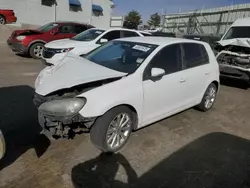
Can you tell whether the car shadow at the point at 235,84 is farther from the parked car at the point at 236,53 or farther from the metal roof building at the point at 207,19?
the metal roof building at the point at 207,19

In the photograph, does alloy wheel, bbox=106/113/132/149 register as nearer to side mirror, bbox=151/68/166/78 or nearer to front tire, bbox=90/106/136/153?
front tire, bbox=90/106/136/153

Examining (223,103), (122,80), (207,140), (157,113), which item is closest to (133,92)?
(122,80)

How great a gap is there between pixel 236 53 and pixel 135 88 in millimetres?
5880

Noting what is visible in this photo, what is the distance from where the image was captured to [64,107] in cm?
334

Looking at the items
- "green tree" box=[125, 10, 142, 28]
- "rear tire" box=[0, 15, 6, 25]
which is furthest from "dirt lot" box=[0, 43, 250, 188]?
"green tree" box=[125, 10, 142, 28]

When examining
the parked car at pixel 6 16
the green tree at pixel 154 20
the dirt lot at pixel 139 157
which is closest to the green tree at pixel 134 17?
the green tree at pixel 154 20

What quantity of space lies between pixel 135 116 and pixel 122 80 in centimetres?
62

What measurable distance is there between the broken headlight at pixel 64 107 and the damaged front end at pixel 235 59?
6378mm

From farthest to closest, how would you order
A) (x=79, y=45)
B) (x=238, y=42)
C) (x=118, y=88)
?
1. (x=79, y=45)
2. (x=238, y=42)
3. (x=118, y=88)

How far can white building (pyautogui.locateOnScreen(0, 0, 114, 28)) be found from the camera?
22344mm

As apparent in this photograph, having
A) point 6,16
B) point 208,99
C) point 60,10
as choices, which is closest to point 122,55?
point 208,99

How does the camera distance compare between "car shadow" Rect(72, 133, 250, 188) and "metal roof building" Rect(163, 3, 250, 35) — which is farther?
"metal roof building" Rect(163, 3, 250, 35)

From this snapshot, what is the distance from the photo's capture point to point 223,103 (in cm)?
673

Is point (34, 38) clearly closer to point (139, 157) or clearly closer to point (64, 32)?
point (64, 32)
